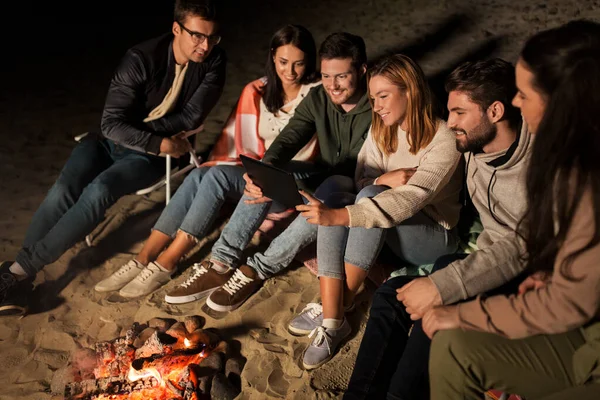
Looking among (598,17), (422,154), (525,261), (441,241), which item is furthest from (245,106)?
(598,17)

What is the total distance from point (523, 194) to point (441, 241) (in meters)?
0.47

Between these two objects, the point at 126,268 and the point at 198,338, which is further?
the point at 126,268

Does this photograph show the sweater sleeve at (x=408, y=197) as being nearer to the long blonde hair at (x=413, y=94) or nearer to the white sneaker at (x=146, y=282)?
the long blonde hair at (x=413, y=94)

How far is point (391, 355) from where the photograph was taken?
2.31 metres

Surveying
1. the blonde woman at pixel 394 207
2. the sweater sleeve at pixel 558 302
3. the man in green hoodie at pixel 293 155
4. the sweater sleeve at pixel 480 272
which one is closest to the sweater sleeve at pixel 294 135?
the man in green hoodie at pixel 293 155

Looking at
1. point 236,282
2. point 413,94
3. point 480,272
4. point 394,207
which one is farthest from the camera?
point 236,282

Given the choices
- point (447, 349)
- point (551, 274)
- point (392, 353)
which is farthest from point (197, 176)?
point (551, 274)

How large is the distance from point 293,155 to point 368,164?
1.48 ft

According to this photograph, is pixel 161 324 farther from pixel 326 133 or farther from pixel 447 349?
pixel 447 349

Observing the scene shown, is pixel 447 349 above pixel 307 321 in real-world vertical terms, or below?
above

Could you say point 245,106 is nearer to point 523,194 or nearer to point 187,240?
point 187,240

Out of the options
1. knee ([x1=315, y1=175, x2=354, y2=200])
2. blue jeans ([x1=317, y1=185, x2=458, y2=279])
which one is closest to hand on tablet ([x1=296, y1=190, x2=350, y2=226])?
blue jeans ([x1=317, y1=185, x2=458, y2=279])

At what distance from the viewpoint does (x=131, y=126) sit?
10.5 feet

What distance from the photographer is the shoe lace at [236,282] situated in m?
2.94
